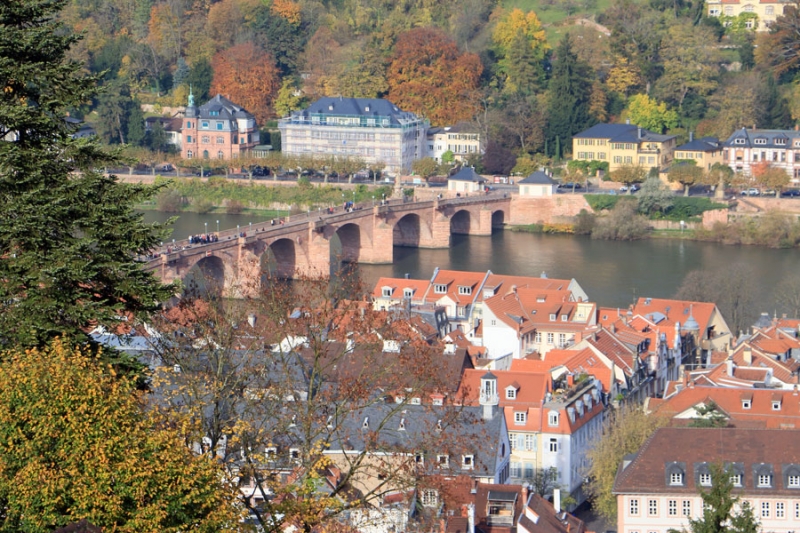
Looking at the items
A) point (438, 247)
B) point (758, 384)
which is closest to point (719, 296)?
point (758, 384)

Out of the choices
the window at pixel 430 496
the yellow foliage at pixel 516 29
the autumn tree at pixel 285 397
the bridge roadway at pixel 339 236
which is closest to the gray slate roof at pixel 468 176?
the bridge roadway at pixel 339 236

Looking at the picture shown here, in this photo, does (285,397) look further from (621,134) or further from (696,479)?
(621,134)

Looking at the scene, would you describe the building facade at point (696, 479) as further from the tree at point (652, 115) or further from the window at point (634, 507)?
the tree at point (652, 115)

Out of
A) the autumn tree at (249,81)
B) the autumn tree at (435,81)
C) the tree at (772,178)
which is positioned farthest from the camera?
the autumn tree at (249,81)

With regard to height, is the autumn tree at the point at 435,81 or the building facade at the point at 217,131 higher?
the autumn tree at the point at 435,81

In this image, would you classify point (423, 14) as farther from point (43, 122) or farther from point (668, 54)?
point (43, 122)

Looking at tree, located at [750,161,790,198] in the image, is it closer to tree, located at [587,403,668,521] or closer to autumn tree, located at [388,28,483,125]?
autumn tree, located at [388,28,483,125]
